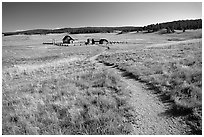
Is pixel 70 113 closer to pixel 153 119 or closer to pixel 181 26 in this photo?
pixel 153 119

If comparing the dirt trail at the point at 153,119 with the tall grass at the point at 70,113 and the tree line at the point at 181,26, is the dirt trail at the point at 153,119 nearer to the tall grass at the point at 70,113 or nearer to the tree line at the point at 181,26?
the tall grass at the point at 70,113

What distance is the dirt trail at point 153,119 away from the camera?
6.40 m

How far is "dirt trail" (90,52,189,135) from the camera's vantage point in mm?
6402

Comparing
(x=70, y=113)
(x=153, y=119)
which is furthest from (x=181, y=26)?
(x=70, y=113)

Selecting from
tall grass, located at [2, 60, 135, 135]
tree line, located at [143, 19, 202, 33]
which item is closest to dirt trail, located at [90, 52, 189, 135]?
tall grass, located at [2, 60, 135, 135]

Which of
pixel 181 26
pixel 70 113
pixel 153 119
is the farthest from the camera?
pixel 181 26

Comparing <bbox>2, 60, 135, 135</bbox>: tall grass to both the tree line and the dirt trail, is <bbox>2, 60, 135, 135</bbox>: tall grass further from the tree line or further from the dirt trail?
the tree line

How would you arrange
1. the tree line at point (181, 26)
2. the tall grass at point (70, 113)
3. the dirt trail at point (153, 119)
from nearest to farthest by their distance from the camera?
the dirt trail at point (153, 119) → the tall grass at point (70, 113) → the tree line at point (181, 26)

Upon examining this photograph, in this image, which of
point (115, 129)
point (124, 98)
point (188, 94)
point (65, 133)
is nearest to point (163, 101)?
point (188, 94)

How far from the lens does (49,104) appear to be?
873cm

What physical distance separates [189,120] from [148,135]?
171 cm

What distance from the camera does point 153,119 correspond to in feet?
23.4

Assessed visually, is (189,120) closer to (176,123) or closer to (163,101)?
(176,123)

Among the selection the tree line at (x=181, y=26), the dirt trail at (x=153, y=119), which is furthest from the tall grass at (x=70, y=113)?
the tree line at (x=181, y=26)
